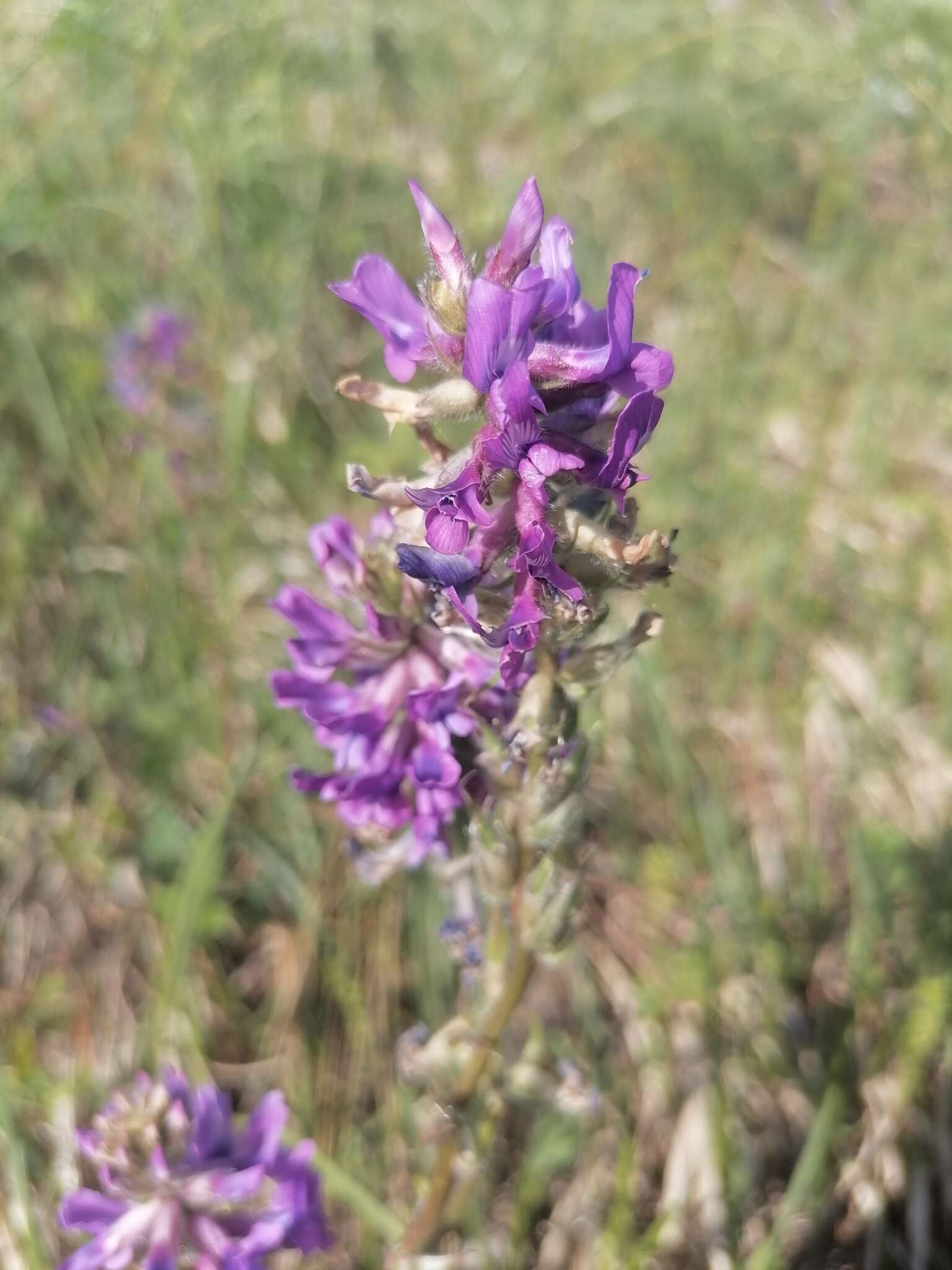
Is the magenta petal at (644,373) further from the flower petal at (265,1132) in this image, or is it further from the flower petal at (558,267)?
the flower petal at (265,1132)

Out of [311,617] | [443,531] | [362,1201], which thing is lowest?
[362,1201]

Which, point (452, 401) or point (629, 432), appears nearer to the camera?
point (629, 432)

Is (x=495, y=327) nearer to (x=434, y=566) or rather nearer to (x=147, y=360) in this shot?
(x=434, y=566)

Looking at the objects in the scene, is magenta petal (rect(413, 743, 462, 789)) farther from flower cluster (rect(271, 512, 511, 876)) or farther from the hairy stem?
the hairy stem

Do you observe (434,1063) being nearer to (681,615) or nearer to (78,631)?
(681,615)

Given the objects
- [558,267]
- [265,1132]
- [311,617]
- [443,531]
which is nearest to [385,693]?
[311,617]

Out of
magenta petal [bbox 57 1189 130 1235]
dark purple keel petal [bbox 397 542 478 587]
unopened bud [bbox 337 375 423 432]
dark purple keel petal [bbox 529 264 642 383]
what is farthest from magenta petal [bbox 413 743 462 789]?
magenta petal [bbox 57 1189 130 1235]

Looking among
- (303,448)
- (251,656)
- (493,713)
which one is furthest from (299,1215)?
(303,448)
